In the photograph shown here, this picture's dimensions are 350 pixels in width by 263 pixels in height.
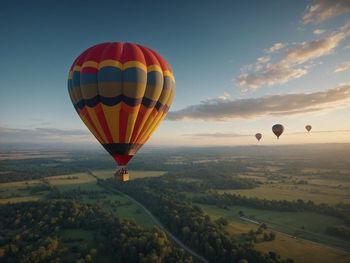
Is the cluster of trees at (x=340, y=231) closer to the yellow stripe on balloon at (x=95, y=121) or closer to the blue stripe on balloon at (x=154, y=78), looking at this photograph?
the blue stripe on balloon at (x=154, y=78)

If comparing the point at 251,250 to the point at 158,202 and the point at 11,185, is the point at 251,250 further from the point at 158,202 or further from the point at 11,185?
the point at 11,185

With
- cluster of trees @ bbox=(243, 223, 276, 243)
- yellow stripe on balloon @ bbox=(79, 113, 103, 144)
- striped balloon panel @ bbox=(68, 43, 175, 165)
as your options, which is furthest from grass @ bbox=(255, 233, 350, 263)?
yellow stripe on balloon @ bbox=(79, 113, 103, 144)

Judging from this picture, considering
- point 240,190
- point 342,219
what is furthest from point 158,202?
point 342,219

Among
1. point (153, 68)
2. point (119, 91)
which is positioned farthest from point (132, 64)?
point (119, 91)

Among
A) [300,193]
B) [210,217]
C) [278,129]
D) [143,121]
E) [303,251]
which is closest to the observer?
[143,121]

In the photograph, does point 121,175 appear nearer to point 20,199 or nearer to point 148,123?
point 148,123
